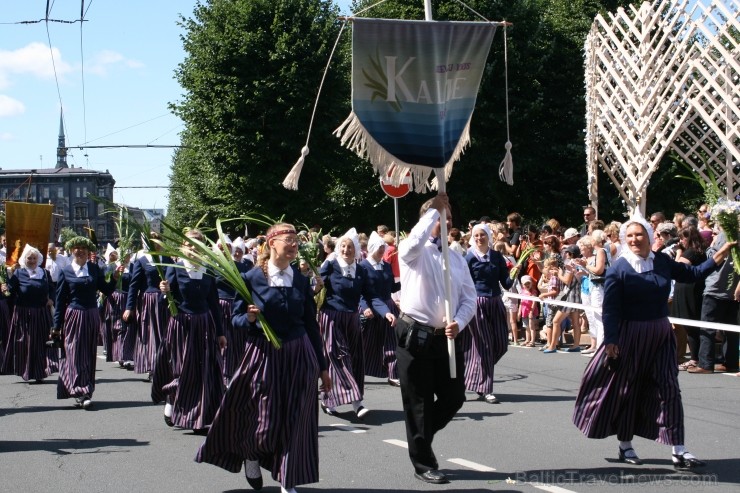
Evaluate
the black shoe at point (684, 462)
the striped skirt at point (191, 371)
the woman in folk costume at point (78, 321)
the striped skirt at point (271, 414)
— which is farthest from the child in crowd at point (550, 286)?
the striped skirt at point (271, 414)

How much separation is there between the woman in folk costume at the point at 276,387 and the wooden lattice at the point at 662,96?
1243 cm

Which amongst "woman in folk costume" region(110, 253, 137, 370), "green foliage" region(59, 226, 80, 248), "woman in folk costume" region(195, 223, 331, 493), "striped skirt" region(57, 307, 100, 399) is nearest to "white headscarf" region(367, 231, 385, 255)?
"striped skirt" region(57, 307, 100, 399)

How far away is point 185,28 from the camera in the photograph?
116 ft

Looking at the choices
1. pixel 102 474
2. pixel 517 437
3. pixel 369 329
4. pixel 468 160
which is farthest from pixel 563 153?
pixel 102 474

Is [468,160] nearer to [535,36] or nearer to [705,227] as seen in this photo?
[535,36]

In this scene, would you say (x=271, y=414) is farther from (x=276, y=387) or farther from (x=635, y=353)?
(x=635, y=353)

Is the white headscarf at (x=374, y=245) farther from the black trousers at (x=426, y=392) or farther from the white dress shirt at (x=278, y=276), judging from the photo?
the white dress shirt at (x=278, y=276)

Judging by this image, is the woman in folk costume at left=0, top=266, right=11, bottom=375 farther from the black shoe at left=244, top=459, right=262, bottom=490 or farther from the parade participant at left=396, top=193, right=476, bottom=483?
the parade participant at left=396, top=193, right=476, bottom=483

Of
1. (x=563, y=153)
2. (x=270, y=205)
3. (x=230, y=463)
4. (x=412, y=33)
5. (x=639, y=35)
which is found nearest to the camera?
(x=230, y=463)

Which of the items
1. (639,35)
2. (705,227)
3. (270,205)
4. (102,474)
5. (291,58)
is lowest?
(102,474)

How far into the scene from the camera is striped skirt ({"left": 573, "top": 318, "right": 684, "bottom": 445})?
24.9 ft

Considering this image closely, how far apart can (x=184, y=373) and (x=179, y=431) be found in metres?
0.62

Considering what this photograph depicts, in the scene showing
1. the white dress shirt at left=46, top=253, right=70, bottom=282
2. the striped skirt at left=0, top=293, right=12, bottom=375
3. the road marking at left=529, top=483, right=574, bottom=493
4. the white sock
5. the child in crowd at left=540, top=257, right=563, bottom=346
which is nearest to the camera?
the road marking at left=529, top=483, right=574, bottom=493

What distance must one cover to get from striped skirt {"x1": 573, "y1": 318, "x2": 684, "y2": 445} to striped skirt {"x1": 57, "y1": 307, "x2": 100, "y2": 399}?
615 centimetres
